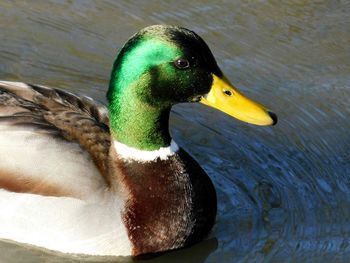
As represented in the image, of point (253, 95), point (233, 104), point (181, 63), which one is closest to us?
point (181, 63)

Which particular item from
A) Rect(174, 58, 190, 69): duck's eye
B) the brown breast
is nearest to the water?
the brown breast

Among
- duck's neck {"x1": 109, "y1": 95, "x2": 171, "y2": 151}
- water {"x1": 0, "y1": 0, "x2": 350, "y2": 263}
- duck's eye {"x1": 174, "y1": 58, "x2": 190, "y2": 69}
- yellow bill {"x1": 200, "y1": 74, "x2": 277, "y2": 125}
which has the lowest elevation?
water {"x1": 0, "y1": 0, "x2": 350, "y2": 263}

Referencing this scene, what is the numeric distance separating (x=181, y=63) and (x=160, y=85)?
0.66ft

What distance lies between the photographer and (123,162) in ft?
17.3

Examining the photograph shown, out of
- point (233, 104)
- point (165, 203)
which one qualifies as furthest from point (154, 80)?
point (165, 203)

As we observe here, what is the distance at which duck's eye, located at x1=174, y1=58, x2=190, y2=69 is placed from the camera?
4945mm

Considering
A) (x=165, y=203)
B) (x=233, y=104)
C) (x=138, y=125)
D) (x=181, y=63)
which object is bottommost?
(x=165, y=203)

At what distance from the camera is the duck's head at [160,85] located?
489 centimetres

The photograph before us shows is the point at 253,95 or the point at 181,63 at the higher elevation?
the point at 181,63

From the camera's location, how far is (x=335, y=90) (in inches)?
286

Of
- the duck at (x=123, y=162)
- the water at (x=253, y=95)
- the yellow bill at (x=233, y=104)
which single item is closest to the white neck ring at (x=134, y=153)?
the duck at (x=123, y=162)

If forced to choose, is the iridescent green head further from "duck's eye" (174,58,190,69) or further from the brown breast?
the brown breast

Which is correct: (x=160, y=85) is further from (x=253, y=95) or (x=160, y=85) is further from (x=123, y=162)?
(x=253, y=95)

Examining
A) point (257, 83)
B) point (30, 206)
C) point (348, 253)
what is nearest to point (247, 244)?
point (348, 253)
